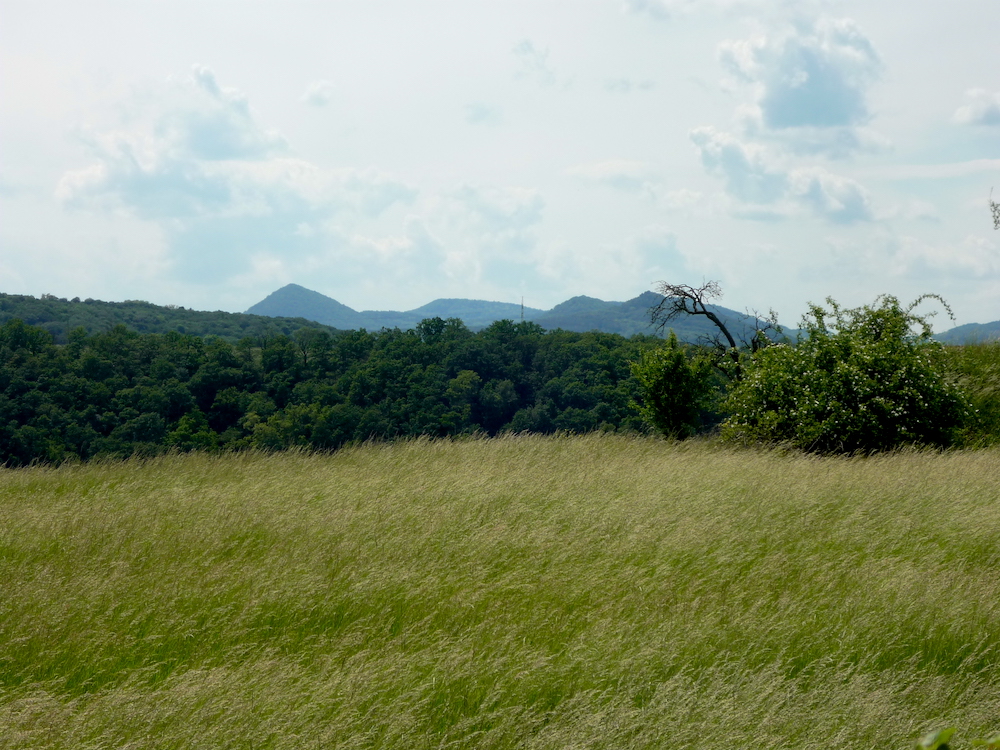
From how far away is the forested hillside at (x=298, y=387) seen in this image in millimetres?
40969

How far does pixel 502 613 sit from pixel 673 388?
11800 mm

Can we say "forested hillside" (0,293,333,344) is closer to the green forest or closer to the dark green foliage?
the green forest

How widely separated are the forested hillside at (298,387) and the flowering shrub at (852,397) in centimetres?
2098

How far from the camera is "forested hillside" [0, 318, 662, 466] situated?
134ft

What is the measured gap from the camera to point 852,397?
14617 mm

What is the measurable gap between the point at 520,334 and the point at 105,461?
52317mm

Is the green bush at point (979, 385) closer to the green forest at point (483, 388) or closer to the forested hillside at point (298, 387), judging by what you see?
the green forest at point (483, 388)

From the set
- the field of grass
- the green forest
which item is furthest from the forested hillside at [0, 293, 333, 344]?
the field of grass

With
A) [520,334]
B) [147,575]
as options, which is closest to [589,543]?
[147,575]

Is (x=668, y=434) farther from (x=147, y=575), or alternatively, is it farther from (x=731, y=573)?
(x=147, y=575)

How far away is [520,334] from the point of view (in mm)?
62781

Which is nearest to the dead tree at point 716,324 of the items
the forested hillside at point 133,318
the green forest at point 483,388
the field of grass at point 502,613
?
the green forest at point 483,388

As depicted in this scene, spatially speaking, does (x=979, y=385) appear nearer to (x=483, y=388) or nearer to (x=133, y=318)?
(x=483, y=388)

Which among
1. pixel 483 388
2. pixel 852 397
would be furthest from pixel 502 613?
pixel 483 388
